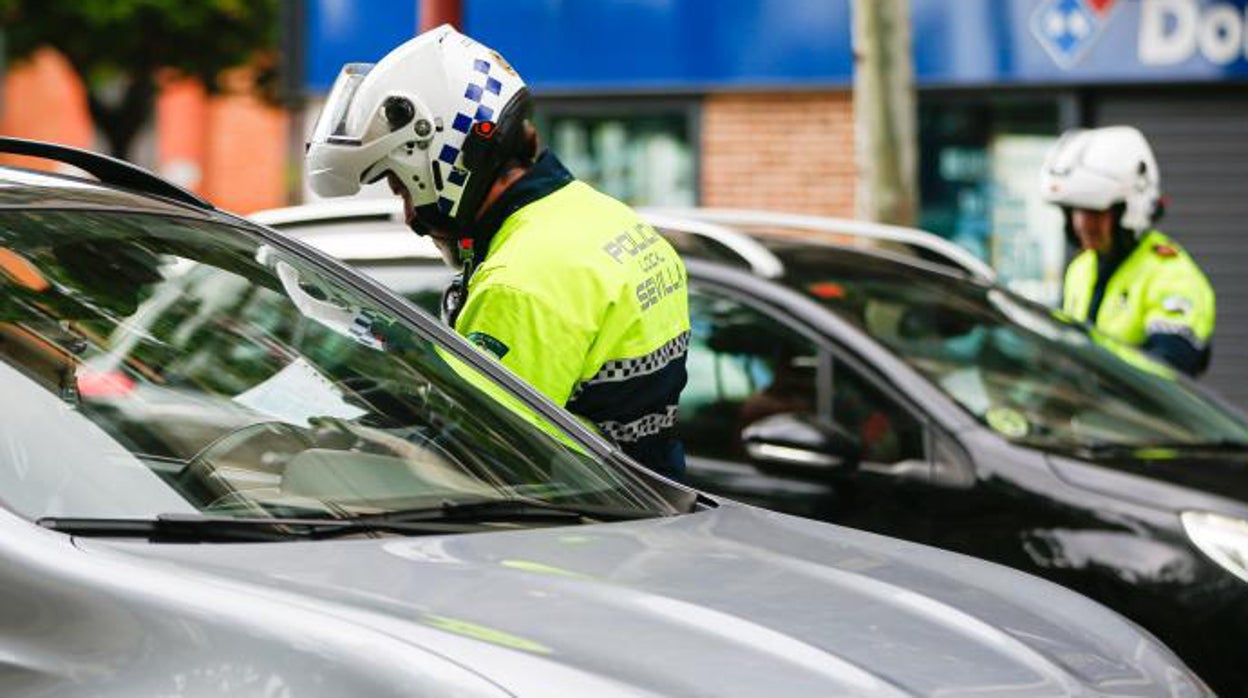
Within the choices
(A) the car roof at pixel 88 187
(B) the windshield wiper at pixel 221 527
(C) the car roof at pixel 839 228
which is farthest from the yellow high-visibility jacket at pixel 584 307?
(C) the car roof at pixel 839 228

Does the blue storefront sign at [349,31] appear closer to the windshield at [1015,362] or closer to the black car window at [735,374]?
the windshield at [1015,362]

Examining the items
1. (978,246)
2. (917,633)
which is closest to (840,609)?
(917,633)

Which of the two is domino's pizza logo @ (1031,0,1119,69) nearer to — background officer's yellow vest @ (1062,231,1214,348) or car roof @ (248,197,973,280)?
background officer's yellow vest @ (1062,231,1214,348)

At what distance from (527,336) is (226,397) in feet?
2.72

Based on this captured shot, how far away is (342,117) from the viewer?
15.0ft

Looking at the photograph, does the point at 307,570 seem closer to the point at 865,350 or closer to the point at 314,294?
the point at 314,294

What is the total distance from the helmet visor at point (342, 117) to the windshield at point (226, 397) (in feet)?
1.78

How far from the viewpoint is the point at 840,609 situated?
10.4 feet

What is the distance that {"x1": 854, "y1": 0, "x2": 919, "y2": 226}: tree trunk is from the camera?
1143 centimetres

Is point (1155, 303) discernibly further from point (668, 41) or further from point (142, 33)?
point (142, 33)

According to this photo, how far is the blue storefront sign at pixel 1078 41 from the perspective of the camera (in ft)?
47.6

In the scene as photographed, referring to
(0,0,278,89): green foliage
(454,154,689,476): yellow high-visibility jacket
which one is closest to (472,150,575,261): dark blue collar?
(454,154,689,476): yellow high-visibility jacket

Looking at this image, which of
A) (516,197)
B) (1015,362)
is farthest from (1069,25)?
(516,197)

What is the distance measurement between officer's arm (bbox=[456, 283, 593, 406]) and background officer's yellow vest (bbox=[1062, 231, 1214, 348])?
399 cm
